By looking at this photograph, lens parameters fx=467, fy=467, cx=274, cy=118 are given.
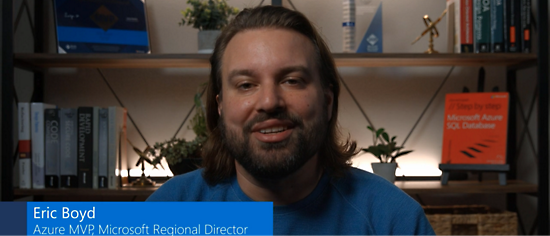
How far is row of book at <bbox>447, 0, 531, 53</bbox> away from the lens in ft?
5.51

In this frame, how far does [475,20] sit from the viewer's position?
169 cm

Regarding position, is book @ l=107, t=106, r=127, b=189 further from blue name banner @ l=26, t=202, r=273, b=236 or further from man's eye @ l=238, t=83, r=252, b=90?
blue name banner @ l=26, t=202, r=273, b=236

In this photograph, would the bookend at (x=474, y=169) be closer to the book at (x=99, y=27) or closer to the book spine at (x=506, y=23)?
the book spine at (x=506, y=23)

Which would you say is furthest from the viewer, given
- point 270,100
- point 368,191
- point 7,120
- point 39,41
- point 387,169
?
point 39,41

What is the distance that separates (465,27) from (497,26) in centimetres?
11

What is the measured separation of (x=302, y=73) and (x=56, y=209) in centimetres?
55

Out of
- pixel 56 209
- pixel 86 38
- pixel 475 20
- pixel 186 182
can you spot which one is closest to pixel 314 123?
pixel 186 182

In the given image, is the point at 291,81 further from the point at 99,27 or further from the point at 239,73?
the point at 99,27

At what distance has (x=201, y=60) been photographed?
1.70m

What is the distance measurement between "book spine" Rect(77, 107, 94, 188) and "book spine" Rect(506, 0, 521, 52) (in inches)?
60.7

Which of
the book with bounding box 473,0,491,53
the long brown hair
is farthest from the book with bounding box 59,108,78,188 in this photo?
the book with bounding box 473,0,491,53

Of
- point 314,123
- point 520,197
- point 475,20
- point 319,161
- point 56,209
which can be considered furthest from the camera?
point 520,197

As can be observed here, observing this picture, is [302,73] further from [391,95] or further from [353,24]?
[391,95]

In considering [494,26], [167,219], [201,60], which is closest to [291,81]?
[167,219]
